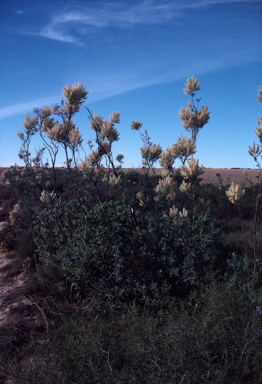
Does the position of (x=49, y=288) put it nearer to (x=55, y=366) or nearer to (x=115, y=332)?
(x=115, y=332)

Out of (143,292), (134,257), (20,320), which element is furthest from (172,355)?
(20,320)

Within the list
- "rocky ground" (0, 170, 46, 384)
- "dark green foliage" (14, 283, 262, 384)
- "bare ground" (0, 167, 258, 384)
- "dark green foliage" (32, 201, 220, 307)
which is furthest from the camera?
"dark green foliage" (32, 201, 220, 307)

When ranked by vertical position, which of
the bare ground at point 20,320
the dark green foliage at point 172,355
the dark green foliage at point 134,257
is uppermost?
the dark green foliage at point 134,257

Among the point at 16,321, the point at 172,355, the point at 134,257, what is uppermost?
the point at 134,257

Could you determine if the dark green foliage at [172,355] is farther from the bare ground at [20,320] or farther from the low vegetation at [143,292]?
the bare ground at [20,320]

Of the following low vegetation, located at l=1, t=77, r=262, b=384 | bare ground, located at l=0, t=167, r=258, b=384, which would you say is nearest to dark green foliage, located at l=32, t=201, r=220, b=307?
low vegetation, located at l=1, t=77, r=262, b=384

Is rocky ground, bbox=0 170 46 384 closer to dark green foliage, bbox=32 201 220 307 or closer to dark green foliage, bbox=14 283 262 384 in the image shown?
dark green foliage, bbox=14 283 262 384

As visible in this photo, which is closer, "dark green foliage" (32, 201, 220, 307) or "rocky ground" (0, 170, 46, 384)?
"rocky ground" (0, 170, 46, 384)

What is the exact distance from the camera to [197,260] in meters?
2.88

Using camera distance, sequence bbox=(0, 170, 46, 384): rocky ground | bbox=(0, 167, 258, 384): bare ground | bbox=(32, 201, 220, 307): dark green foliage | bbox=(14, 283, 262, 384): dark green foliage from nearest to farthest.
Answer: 1. bbox=(14, 283, 262, 384): dark green foliage
2. bbox=(0, 170, 46, 384): rocky ground
3. bbox=(0, 167, 258, 384): bare ground
4. bbox=(32, 201, 220, 307): dark green foliage

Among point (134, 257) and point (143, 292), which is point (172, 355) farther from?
point (134, 257)

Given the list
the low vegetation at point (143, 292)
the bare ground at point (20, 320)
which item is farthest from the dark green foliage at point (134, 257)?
the bare ground at point (20, 320)

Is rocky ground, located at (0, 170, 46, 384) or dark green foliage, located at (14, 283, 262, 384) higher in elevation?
dark green foliage, located at (14, 283, 262, 384)

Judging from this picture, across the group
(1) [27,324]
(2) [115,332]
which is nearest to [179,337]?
(2) [115,332]
